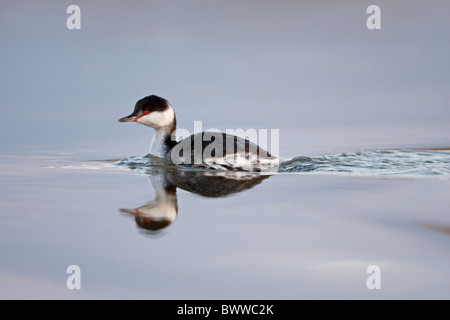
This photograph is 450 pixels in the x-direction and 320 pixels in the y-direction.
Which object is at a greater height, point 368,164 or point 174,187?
point 368,164

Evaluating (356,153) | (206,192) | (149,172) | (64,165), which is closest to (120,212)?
(206,192)

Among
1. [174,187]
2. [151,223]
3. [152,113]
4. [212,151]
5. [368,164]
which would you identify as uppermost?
[152,113]

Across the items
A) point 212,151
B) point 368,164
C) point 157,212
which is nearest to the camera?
point 157,212

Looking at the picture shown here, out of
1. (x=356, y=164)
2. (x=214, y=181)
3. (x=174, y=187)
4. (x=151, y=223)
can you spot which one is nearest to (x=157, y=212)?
(x=151, y=223)

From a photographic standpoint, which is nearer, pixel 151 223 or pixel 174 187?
pixel 151 223

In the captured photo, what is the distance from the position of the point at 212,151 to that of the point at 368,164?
1.90m

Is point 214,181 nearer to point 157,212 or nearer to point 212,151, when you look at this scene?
point 212,151

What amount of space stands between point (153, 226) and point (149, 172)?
266cm

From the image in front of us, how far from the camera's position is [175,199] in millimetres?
5918

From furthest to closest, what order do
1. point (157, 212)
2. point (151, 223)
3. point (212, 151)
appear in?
1. point (212, 151)
2. point (157, 212)
3. point (151, 223)

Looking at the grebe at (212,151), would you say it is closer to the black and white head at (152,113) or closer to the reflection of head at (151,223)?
the black and white head at (152,113)

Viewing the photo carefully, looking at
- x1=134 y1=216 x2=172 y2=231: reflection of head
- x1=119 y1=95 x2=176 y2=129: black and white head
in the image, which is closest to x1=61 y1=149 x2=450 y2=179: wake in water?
x1=119 y1=95 x2=176 y2=129: black and white head

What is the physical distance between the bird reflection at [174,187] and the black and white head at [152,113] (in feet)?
3.46

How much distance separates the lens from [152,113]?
871 cm
